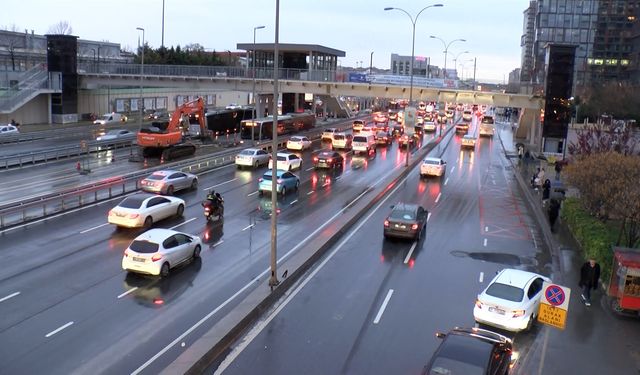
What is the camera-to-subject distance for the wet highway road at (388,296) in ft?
43.0

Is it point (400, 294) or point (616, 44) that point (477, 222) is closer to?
point (400, 294)

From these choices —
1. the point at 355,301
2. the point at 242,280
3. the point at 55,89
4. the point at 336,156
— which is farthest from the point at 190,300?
the point at 55,89

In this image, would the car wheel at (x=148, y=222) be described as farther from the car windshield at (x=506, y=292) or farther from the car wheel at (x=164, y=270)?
the car windshield at (x=506, y=292)

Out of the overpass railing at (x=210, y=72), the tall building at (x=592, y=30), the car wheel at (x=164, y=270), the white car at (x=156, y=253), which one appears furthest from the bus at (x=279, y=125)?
the tall building at (x=592, y=30)

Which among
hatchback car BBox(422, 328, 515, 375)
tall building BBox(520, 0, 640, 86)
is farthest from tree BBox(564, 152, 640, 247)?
tall building BBox(520, 0, 640, 86)

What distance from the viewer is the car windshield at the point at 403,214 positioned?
23797 mm

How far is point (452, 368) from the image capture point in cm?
1050

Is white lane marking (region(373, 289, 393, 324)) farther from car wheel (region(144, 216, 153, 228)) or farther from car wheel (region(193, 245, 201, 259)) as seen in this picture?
car wheel (region(144, 216, 153, 228))

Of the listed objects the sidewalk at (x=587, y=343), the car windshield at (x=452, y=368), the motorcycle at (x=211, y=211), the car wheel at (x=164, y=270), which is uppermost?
the car windshield at (x=452, y=368)

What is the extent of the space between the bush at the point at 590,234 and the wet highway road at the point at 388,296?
1.51 meters

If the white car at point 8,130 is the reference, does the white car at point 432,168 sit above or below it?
below

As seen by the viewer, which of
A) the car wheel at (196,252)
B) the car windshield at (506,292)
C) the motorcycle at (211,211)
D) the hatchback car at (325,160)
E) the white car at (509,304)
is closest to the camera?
the white car at (509,304)

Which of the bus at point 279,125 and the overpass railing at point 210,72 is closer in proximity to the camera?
the bus at point 279,125

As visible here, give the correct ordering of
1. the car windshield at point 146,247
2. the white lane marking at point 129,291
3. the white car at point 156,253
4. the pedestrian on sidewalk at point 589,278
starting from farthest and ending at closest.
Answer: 1. the car windshield at point 146,247
2. the white car at point 156,253
3. the pedestrian on sidewalk at point 589,278
4. the white lane marking at point 129,291
